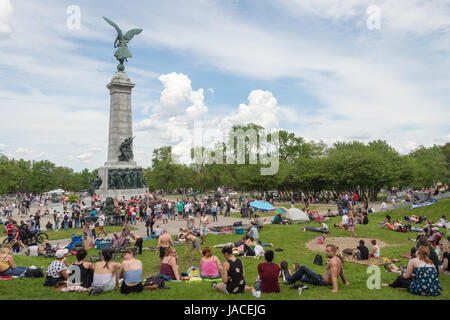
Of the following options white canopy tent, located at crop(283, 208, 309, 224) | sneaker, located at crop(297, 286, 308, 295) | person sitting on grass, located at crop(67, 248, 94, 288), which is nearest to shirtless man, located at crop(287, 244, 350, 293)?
sneaker, located at crop(297, 286, 308, 295)

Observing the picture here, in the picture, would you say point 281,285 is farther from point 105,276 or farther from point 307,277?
point 105,276

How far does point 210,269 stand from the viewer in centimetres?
957

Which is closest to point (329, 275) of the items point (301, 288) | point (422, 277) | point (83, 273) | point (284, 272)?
point (301, 288)

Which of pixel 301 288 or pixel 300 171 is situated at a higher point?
pixel 300 171

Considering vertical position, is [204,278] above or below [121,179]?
below

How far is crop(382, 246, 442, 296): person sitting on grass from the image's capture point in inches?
301

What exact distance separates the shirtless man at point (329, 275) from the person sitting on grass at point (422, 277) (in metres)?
1.52

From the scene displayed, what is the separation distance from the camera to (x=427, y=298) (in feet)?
24.5

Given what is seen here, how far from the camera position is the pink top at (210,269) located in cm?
955

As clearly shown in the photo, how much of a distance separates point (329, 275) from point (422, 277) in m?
2.18

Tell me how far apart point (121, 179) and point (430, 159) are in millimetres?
59731

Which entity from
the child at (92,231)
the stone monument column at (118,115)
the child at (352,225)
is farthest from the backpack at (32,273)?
the stone monument column at (118,115)
